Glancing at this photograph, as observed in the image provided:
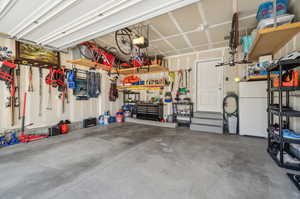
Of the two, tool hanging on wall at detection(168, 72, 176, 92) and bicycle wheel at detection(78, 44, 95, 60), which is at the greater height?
bicycle wheel at detection(78, 44, 95, 60)

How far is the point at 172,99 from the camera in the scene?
561 cm

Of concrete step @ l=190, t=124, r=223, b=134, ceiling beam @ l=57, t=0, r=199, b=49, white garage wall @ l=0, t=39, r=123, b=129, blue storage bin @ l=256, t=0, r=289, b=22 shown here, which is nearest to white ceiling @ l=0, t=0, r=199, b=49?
ceiling beam @ l=57, t=0, r=199, b=49

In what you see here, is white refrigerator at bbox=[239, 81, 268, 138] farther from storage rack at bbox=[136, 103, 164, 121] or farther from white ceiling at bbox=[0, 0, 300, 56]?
storage rack at bbox=[136, 103, 164, 121]

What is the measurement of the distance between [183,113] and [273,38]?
3.40 m

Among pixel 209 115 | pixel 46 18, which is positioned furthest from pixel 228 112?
pixel 46 18

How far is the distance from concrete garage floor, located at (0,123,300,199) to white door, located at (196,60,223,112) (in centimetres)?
226

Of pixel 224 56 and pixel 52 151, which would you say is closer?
pixel 52 151

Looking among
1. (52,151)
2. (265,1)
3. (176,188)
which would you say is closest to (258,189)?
(176,188)

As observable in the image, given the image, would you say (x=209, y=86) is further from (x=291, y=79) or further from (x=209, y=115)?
(x=291, y=79)

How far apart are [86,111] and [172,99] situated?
12.3 feet

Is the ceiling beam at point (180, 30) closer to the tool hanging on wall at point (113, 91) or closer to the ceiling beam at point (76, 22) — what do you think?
the ceiling beam at point (76, 22)

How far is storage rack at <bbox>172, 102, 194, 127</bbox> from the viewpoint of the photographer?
4.92 metres

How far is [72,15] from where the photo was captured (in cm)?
221

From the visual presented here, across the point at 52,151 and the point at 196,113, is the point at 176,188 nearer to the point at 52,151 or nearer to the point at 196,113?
the point at 52,151
